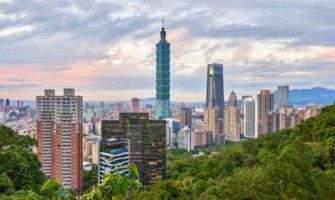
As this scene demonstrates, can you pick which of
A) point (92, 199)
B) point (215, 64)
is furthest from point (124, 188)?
point (215, 64)

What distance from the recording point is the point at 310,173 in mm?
3072

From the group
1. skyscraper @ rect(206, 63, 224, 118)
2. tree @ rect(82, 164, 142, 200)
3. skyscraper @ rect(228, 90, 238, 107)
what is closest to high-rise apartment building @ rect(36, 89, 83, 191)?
tree @ rect(82, 164, 142, 200)

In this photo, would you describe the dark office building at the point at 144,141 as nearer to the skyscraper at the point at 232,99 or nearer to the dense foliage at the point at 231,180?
the dense foliage at the point at 231,180

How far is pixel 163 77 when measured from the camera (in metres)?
48.3

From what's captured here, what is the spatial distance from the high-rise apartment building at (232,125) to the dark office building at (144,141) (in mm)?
16869

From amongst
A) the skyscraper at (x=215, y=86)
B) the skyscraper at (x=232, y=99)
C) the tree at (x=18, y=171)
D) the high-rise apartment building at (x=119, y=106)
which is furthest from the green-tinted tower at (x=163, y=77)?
the tree at (x=18, y=171)

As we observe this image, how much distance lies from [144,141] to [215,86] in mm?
38677

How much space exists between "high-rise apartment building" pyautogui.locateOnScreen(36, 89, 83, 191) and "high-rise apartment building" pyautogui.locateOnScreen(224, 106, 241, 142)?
18.1 metres

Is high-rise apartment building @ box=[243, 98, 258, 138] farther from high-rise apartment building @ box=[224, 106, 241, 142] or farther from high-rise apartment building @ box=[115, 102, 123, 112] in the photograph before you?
high-rise apartment building @ box=[115, 102, 123, 112]

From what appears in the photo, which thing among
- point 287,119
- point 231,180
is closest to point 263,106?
point 287,119

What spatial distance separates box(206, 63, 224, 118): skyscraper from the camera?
2178 inches

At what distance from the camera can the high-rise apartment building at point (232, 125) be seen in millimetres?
34438

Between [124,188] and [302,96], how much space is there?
71.7m

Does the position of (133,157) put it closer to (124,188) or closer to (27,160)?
(27,160)
